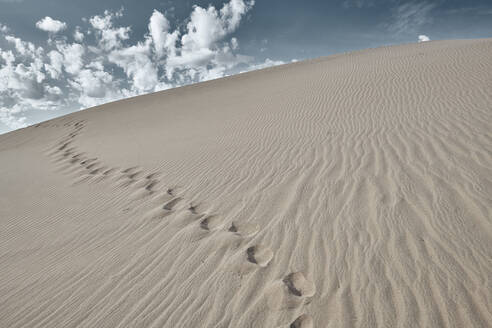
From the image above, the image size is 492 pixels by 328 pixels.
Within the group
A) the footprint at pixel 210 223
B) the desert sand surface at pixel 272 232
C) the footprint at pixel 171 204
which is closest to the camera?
the desert sand surface at pixel 272 232

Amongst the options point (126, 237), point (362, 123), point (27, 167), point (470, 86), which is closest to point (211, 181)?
point (126, 237)

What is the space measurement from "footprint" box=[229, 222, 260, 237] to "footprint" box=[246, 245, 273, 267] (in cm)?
23

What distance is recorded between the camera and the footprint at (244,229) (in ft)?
8.94

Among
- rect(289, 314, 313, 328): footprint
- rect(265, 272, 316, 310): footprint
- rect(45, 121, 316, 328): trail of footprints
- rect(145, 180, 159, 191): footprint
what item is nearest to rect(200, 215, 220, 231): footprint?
rect(45, 121, 316, 328): trail of footprints

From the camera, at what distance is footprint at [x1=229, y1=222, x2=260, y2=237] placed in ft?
8.94

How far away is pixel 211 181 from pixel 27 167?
5584mm

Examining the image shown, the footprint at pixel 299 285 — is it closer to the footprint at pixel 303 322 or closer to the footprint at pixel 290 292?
the footprint at pixel 290 292

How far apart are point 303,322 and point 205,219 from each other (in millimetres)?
1638

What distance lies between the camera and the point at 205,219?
3.06 meters

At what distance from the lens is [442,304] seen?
175 centimetres

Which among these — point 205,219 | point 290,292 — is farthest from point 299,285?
point 205,219

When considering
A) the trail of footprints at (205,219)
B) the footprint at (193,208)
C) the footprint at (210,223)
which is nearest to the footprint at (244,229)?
the trail of footprints at (205,219)

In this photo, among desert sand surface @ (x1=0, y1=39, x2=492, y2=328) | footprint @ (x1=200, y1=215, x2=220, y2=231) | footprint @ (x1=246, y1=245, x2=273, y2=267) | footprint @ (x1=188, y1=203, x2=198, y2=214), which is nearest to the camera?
desert sand surface @ (x1=0, y1=39, x2=492, y2=328)

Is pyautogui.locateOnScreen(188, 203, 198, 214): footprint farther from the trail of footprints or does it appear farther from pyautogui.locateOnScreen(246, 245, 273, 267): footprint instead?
pyautogui.locateOnScreen(246, 245, 273, 267): footprint
